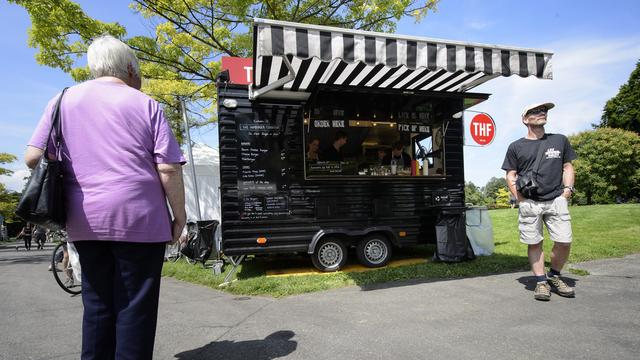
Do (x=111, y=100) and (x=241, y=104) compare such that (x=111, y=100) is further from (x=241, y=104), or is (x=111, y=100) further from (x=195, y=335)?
(x=241, y=104)

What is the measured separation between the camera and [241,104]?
5.79 meters

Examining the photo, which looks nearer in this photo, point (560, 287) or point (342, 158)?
point (560, 287)

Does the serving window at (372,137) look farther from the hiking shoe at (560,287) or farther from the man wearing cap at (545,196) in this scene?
the hiking shoe at (560,287)

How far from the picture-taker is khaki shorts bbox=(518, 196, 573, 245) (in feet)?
13.0

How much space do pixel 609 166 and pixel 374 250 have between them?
36203 mm

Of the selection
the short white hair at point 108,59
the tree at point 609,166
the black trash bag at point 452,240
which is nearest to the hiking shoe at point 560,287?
the black trash bag at point 452,240

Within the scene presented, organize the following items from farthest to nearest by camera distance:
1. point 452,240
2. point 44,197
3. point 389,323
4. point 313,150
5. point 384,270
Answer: point 313,150 < point 452,240 < point 384,270 < point 389,323 < point 44,197

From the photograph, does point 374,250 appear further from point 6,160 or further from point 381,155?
point 6,160

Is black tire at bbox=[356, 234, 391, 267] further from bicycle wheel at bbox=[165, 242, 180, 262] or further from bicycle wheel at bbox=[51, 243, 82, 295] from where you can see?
bicycle wheel at bbox=[165, 242, 180, 262]

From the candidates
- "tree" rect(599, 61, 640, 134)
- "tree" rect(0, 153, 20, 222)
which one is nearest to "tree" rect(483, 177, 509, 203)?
"tree" rect(599, 61, 640, 134)

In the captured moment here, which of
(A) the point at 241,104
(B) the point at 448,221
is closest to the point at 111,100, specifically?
(A) the point at 241,104

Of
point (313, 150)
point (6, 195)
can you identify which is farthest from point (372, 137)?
point (6, 195)

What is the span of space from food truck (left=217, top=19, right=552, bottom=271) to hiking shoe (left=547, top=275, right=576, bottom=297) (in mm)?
1807

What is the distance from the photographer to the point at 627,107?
37.2 m
